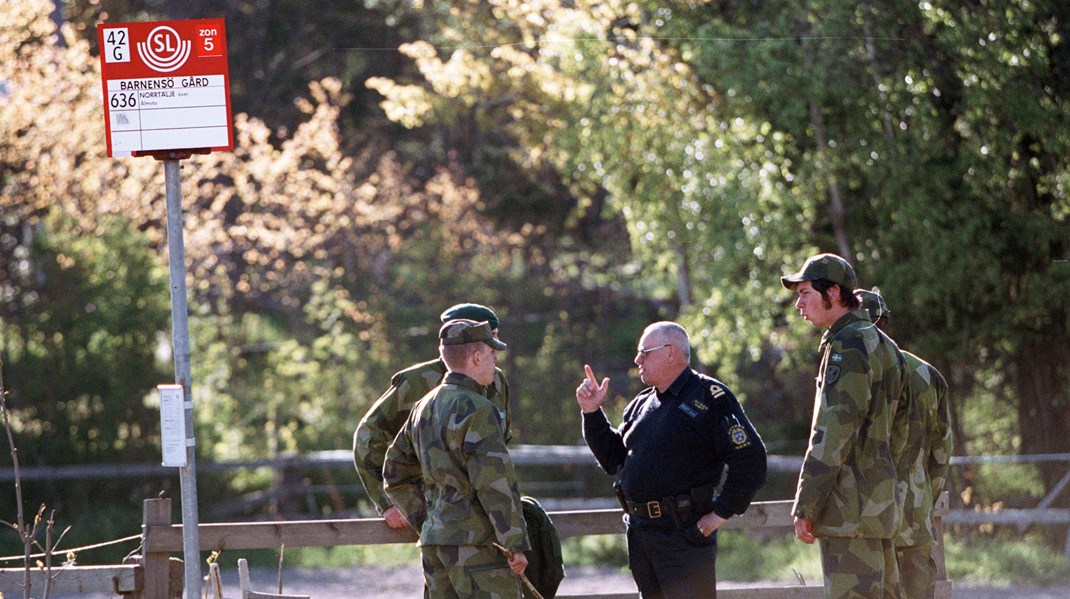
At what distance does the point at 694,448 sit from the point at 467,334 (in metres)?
1.15

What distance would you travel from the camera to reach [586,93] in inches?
539

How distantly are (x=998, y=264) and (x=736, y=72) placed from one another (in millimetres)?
2913

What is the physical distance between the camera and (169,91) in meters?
5.06

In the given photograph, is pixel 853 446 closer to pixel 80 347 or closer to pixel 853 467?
pixel 853 467

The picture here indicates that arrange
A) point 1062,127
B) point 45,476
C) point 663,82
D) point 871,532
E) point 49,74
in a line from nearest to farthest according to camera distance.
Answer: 1. point 871,532
2. point 1062,127
3. point 663,82
4. point 45,476
5. point 49,74

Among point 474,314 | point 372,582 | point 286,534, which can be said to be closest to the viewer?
point 474,314

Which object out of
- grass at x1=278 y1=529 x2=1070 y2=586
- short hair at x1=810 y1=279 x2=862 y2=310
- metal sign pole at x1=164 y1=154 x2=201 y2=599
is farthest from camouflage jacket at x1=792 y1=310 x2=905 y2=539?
grass at x1=278 y1=529 x2=1070 y2=586

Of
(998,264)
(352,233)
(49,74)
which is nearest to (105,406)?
(49,74)

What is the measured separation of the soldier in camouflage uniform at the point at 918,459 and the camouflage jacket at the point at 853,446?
0.52 feet

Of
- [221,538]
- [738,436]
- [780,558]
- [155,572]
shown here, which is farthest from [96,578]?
[780,558]

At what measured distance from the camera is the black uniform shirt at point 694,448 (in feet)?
18.5

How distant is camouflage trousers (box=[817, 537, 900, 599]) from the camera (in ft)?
18.4

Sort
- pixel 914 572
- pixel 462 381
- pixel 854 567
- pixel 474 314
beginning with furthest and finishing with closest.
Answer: pixel 914 572
pixel 474 314
pixel 854 567
pixel 462 381

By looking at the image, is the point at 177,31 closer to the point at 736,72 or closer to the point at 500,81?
the point at 736,72
